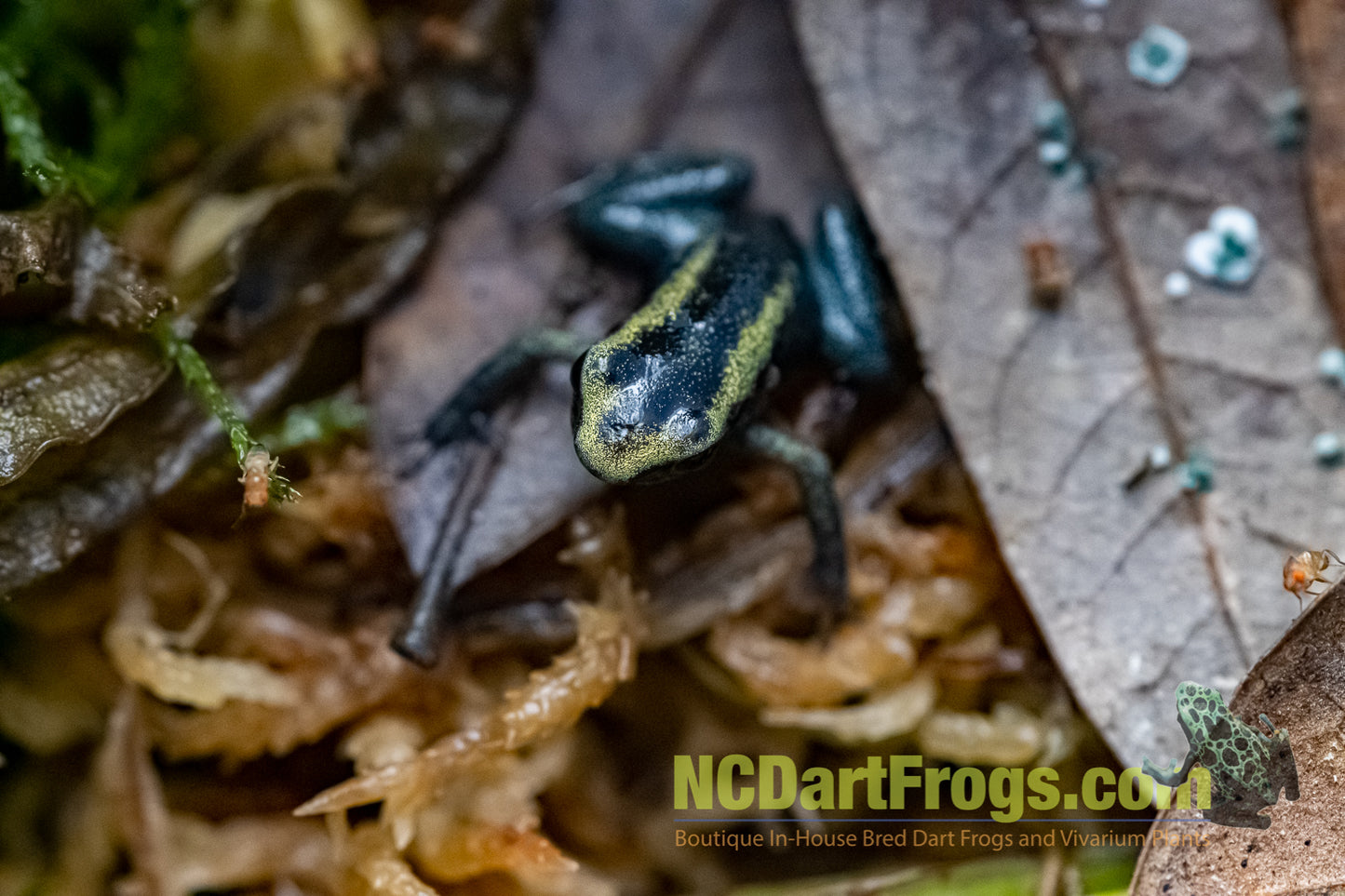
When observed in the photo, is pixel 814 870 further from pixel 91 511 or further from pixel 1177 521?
pixel 91 511

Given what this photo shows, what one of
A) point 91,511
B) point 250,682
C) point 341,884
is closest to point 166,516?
point 91,511

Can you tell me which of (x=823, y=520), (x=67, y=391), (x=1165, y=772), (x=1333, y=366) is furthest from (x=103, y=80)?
(x=1333, y=366)

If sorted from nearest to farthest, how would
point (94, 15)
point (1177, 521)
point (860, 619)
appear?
point (1177, 521) < point (860, 619) < point (94, 15)

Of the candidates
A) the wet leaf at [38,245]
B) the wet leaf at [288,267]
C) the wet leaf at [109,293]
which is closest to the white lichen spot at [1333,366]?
the wet leaf at [288,267]

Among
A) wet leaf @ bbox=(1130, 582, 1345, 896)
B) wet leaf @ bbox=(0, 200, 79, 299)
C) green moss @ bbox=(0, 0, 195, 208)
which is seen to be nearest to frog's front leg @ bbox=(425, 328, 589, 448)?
wet leaf @ bbox=(0, 200, 79, 299)

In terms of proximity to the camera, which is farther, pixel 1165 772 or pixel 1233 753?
pixel 1165 772

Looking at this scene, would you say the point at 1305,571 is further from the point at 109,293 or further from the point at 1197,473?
the point at 109,293

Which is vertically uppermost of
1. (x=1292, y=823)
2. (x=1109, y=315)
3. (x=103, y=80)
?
(x=103, y=80)

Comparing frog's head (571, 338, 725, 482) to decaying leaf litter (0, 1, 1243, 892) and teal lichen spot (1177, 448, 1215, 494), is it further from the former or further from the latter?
teal lichen spot (1177, 448, 1215, 494)
